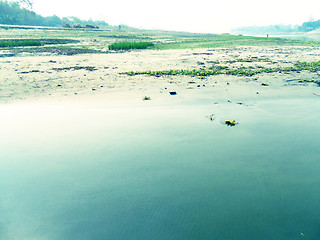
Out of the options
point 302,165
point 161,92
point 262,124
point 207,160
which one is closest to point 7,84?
point 161,92

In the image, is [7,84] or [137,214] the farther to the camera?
[7,84]

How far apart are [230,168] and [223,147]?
1.10m

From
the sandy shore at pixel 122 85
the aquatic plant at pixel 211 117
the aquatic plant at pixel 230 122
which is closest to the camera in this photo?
the aquatic plant at pixel 230 122

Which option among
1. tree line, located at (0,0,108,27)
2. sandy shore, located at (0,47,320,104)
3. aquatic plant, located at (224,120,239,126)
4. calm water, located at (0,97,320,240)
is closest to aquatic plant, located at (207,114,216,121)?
calm water, located at (0,97,320,240)

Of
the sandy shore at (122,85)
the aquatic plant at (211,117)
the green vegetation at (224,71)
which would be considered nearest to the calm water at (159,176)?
the aquatic plant at (211,117)

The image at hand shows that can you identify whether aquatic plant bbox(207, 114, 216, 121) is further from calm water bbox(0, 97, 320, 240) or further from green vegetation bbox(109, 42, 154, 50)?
green vegetation bbox(109, 42, 154, 50)

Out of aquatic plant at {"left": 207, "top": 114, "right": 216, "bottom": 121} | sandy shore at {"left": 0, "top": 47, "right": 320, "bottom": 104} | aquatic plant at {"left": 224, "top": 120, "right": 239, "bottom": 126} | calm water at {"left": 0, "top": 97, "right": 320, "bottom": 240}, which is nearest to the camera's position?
calm water at {"left": 0, "top": 97, "right": 320, "bottom": 240}

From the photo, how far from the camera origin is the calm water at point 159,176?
400 centimetres

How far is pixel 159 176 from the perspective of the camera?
539cm

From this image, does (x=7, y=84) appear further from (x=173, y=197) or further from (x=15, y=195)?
(x=173, y=197)

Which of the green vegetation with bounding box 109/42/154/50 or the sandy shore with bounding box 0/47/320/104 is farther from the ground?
the green vegetation with bounding box 109/42/154/50

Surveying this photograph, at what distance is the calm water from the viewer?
4.00m

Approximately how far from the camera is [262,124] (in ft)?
26.9

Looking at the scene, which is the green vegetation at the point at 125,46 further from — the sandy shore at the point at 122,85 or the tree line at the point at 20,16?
the tree line at the point at 20,16
